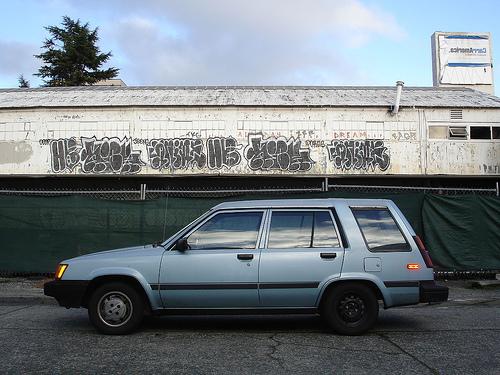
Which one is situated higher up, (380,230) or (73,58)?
(73,58)

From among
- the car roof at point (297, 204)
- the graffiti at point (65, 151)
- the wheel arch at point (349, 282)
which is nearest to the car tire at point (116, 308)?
the car roof at point (297, 204)

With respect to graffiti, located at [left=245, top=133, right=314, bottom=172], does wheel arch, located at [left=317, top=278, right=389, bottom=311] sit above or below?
below

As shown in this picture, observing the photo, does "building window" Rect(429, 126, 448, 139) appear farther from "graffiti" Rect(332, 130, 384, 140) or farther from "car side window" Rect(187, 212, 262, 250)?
"car side window" Rect(187, 212, 262, 250)

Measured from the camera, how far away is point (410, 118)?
2006cm

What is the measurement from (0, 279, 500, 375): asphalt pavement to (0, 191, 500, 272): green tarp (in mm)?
2886

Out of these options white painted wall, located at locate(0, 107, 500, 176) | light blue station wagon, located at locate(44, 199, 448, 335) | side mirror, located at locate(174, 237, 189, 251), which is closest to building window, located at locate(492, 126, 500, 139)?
white painted wall, located at locate(0, 107, 500, 176)

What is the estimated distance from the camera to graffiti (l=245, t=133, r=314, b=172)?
19812mm

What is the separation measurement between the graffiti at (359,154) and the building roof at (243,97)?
1.46m

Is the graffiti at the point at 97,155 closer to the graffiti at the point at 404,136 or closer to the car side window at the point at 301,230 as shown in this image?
the graffiti at the point at 404,136

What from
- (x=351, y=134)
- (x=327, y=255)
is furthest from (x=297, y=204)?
(x=351, y=134)

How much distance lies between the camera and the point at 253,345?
594 cm

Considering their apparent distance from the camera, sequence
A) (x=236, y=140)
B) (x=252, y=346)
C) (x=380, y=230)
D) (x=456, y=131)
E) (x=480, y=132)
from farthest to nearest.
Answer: (x=480, y=132) < (x=456, y=131) < (x=236, y=140) < (x=380, y=230) < (x=252, y=346)

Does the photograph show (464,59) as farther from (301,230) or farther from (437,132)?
(301,230)

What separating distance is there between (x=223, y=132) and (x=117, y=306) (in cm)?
1388
